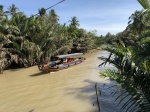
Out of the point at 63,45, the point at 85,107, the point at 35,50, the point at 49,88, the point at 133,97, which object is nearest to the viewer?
the point at 133,97

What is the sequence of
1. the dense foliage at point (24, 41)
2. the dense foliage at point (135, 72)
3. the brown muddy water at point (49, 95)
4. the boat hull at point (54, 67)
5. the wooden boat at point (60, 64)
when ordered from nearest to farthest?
the dense foliage at point (135, 72) → the brown muddy water at point (49, 95) → the boat hull at point (54, 67) → the wooden boat at point (60, 64) → the dense foliage at point (24, 41)

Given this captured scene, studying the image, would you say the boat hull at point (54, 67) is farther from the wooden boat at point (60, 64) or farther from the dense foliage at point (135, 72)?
the dense foliage at point (135, 72)

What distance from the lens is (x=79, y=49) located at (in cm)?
3800

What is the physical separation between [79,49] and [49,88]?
81.2 ft

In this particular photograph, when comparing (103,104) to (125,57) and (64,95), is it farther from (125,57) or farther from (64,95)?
(125,57)

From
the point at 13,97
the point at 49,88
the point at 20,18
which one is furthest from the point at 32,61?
the point at 13,97

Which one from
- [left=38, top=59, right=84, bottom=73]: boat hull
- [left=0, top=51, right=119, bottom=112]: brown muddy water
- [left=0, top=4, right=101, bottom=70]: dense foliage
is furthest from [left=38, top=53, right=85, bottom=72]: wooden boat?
[left=0, top=4, right=101, bottom=70]: dense foliage

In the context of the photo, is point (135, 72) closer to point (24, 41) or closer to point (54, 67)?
point (54, 67)

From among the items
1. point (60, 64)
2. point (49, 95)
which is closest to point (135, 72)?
point (49, 95)

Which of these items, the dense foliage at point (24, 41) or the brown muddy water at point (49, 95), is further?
the dense foliage at point (24, 41)

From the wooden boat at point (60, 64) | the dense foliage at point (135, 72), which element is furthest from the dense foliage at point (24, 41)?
the dense foliage at point (135, 72)

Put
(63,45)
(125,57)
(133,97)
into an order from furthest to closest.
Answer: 1. (63,45)
2. (125,57)
3. (133,97)

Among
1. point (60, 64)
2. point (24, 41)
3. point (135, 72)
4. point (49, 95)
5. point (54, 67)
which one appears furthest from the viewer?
point (24, 41)

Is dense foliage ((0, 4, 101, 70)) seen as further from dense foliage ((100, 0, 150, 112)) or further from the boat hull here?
dense foliage ((100, 0, 150, 112))
